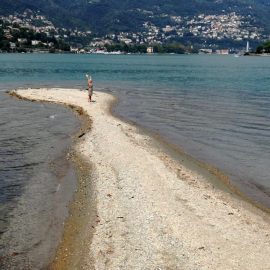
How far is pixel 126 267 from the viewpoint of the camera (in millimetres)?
11344

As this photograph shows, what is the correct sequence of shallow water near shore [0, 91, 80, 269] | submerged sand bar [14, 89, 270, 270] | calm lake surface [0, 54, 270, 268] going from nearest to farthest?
A: submerged sand bar [14, 89, 270, 270]
shallow water near shore [0, 91, 80, 269]
calm lake surface [0, 54, 270, 268]

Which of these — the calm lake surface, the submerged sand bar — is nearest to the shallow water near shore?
the calm lake surface

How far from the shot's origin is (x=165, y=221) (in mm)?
13844

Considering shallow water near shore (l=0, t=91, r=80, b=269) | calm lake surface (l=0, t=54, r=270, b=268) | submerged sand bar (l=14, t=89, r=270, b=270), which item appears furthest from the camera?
calm lake surface (l=0, t=54, r=270, b=268)

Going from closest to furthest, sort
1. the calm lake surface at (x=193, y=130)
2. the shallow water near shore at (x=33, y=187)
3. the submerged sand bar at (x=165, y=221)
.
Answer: the submerged sand bar at (x=165, y=221) → the shallow water near shore at (x=33, y=187) → the calm lake surface at (x=193, y=130)

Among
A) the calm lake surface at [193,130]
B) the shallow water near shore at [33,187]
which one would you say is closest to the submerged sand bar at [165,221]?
the shallow water near shore at [33,187]

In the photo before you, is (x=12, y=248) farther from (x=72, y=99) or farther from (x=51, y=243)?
(x=72, y=99)

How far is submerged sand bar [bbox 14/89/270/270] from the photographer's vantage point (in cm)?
1171

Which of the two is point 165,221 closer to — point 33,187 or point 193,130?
point 33,187

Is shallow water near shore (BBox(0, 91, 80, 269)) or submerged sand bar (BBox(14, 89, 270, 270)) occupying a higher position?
submerged sand bar (BBox(14, 89, 270, 270))

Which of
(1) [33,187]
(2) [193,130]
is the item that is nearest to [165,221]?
(1) [33,187]

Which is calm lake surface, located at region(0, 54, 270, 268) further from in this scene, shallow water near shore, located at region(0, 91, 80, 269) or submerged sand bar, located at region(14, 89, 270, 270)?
submerged sand bar, located at region(14, 89, 270, 270)

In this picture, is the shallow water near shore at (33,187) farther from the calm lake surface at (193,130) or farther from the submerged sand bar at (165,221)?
the submerged sand bar at (165,221)

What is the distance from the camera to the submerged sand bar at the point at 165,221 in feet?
38.4
